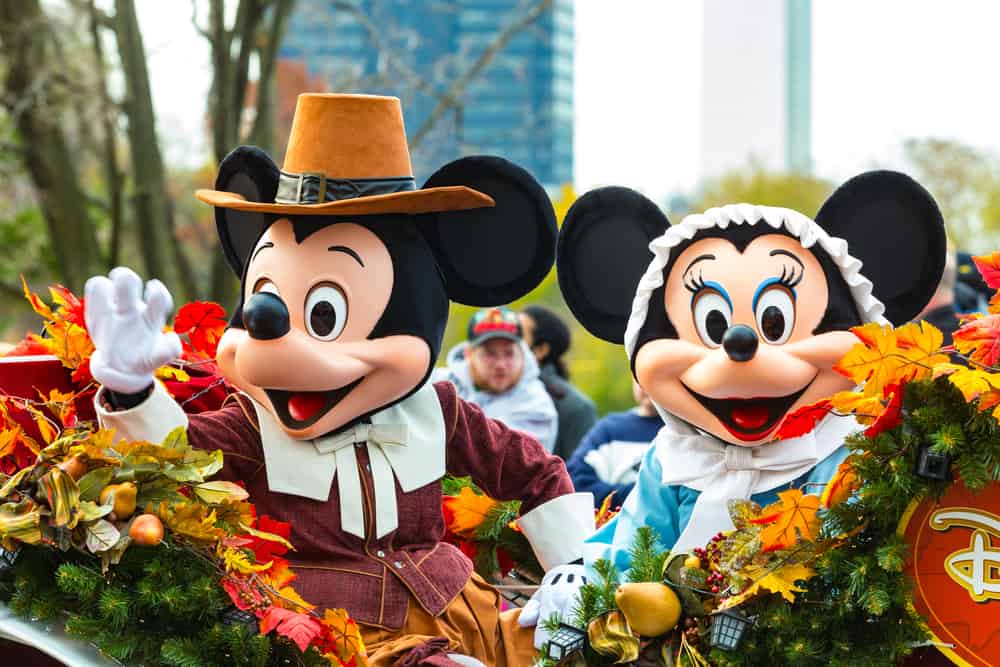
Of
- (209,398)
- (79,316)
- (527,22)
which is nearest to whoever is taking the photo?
(79,316)

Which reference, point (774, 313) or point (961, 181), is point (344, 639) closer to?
point (774, 313)

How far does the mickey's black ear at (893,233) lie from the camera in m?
3.60

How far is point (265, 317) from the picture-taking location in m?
3.34

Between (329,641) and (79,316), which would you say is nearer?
(329,641)

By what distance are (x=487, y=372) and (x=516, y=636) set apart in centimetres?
310

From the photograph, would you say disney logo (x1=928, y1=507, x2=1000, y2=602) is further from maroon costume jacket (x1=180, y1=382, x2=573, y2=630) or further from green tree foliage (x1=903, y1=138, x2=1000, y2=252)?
green tree foliage (x1=903, y1=138, x2=1000, y2=252)

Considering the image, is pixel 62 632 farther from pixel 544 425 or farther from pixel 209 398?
pixel 544 425

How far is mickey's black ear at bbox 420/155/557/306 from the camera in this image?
3.83 meters

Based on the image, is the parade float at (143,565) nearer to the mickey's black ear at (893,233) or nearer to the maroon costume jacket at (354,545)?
the maroon costume jacket at (354,545)

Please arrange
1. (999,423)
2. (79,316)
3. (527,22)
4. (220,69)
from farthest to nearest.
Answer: (527,22) → (220,69) → (79,316) → (999,423)

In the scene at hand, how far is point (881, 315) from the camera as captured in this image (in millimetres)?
3498

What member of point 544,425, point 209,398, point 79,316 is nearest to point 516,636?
point 209,398

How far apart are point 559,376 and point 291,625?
4472 mm

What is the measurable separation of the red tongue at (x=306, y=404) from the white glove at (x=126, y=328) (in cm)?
46
